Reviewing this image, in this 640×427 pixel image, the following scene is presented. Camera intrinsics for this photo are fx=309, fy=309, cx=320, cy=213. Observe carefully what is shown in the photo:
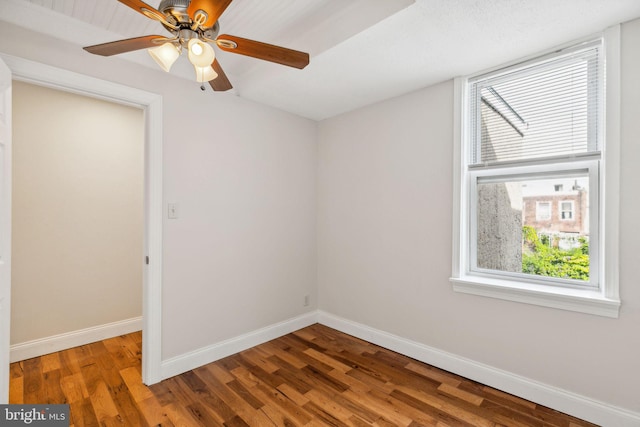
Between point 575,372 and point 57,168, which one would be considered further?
point 57,168

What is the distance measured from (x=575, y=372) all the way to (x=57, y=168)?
4.39m

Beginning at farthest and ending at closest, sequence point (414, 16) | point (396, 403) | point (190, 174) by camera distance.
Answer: point (190, 174), point (396, 403), point (414, 16)

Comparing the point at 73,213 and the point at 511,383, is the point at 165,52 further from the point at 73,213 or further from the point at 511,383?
the point at 511,383

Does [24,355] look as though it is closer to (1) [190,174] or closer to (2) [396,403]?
(1) [190,174]

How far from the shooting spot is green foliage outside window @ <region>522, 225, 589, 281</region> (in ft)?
6.63

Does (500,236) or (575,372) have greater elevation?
(500,236)

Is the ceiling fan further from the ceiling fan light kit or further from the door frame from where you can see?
the door frame

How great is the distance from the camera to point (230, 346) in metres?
2.79

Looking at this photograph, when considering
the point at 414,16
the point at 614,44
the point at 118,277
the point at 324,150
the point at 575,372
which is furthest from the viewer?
the point at 324,150

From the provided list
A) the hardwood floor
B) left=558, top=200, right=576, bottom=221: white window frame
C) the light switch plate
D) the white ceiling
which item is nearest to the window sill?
left=558, top=200, right=576, bottom=221: white window frame

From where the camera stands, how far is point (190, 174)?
2.55 meters

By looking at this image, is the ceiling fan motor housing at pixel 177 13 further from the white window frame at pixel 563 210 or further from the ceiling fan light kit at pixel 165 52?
the white window frame at pixel 563 210

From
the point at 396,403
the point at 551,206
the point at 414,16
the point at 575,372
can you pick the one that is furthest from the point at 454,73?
the point at 396,403
